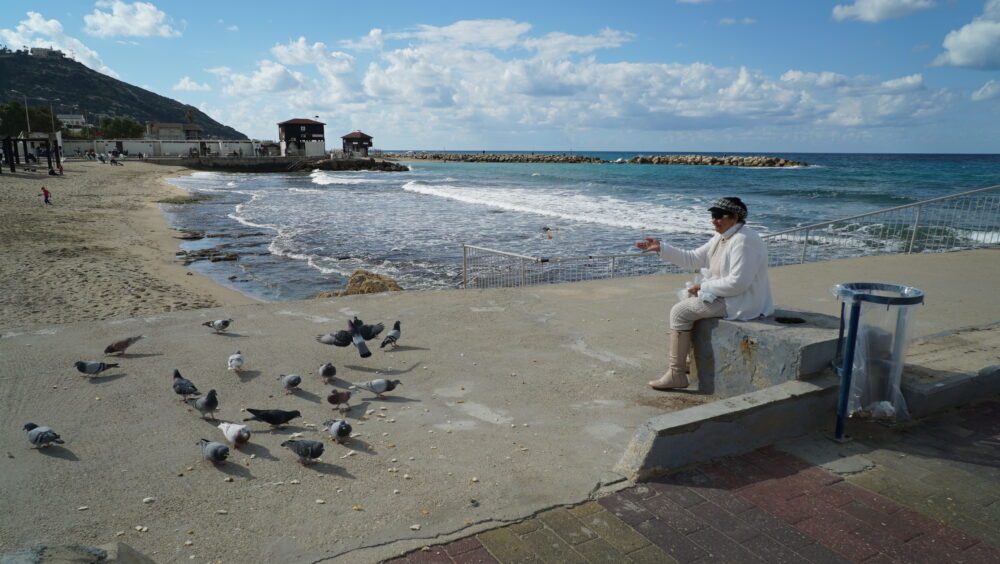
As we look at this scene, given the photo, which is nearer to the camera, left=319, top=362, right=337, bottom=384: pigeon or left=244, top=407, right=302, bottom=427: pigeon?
left=244, top=407, right=302, bottom=427: pigeon

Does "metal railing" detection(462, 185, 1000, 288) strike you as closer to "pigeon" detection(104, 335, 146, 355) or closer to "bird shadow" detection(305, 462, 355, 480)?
"pigeon" detection(104, 335, 146, 355)

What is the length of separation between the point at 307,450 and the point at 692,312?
10.3 feet

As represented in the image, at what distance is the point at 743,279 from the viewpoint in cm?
441

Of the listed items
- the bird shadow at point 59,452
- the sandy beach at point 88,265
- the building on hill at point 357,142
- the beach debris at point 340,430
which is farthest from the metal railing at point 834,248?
the building on hill at point 357,142

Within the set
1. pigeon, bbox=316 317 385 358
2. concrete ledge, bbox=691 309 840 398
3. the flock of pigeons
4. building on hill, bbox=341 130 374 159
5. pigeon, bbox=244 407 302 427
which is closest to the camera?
the flock of pigeons

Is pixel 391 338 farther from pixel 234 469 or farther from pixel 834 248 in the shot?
pixel 834 248

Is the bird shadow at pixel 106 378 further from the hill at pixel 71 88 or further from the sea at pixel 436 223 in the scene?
the hill at pixel 71 88

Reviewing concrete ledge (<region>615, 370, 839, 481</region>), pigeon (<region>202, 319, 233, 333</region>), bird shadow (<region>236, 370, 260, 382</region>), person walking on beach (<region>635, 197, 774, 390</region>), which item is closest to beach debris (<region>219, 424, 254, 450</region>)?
bird shadow (<region>236, 370, 260, 382</region>)

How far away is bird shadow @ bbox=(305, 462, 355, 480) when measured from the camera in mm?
3721

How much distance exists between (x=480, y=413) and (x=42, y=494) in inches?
113

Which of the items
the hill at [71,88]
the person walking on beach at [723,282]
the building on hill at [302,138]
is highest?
the hill at [71,88]

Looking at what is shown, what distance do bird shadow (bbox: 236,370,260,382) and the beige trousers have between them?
3.92m

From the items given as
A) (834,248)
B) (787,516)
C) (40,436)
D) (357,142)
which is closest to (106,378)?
(40,436)

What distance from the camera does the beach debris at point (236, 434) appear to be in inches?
158
